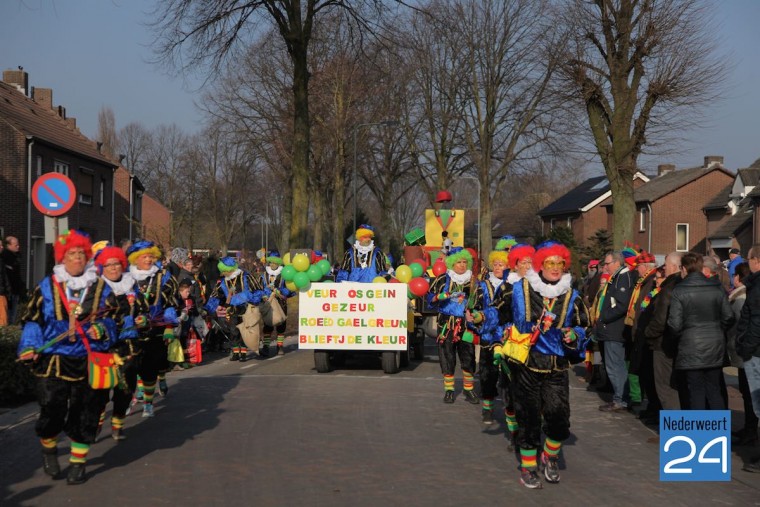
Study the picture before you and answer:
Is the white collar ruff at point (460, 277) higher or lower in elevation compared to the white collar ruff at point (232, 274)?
higher

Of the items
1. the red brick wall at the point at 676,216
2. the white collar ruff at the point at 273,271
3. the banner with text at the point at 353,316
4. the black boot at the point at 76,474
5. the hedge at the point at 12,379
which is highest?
the red brick wall at the point at 676,216

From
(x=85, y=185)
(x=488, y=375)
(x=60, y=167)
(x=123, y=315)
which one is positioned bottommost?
(x=488, y=375)

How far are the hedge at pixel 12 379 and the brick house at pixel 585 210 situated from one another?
54.1m

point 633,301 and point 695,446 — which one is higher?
point 633,301

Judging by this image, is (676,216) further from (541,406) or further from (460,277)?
(541,406)

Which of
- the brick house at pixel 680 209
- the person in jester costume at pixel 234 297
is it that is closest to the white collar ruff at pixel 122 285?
the person in jester costume at pixel 234 297

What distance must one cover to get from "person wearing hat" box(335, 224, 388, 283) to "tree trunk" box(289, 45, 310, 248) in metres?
8.58

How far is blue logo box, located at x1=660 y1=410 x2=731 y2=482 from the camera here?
7238mm

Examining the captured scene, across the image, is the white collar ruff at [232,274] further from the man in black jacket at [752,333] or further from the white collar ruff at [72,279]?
the man in black jacket at [752,333]

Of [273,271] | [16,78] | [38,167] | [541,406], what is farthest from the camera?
[16,78]

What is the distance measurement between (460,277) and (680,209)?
50202mm

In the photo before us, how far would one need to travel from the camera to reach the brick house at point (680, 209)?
57.2 metres

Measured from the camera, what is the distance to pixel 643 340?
9.94 m

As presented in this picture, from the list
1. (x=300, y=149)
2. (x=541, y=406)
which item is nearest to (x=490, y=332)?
(x=541, y=406)
